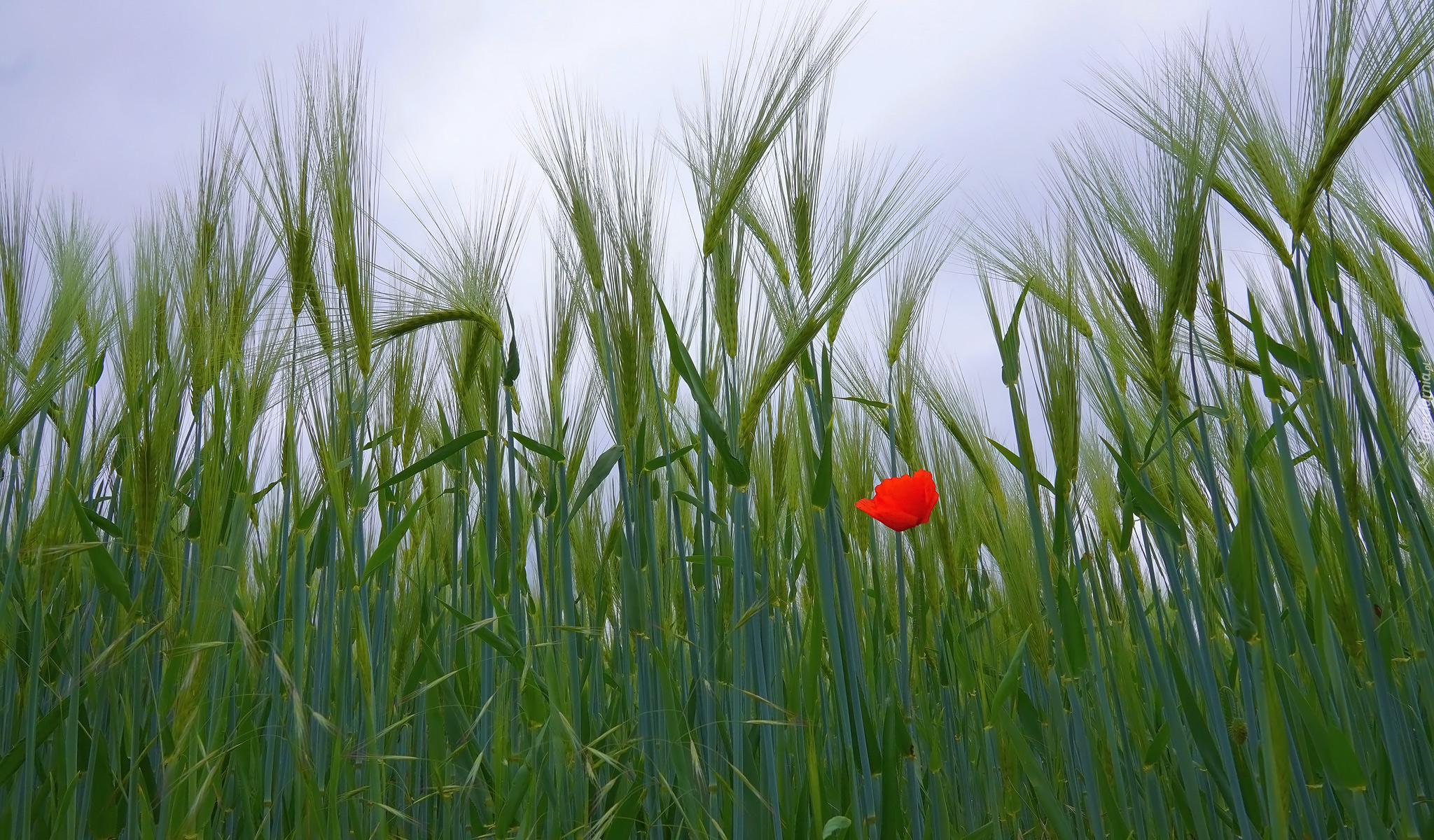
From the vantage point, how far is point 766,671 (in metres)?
1.22

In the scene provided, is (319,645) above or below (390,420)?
below

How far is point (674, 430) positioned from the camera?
5.94 feet

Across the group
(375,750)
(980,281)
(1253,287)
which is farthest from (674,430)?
(1253,287)

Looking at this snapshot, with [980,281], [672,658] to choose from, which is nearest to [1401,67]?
[980,281]

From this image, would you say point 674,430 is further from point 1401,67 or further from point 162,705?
point 1401,67

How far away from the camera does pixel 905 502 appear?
135cm

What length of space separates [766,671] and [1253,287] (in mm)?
1243

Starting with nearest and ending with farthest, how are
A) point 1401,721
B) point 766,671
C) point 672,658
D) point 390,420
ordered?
point 1401,721 < point 766,671 < point 672,658 < point 390,420

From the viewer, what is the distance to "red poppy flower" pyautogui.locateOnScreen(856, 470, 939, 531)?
134cm

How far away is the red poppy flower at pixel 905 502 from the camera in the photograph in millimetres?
1337

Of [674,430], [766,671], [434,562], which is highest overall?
[674,430]

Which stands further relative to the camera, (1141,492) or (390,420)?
(390,420)

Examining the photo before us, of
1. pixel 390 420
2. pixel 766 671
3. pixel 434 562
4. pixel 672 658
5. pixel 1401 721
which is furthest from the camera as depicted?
pixel 434 562

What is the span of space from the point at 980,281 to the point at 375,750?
1.08 m
